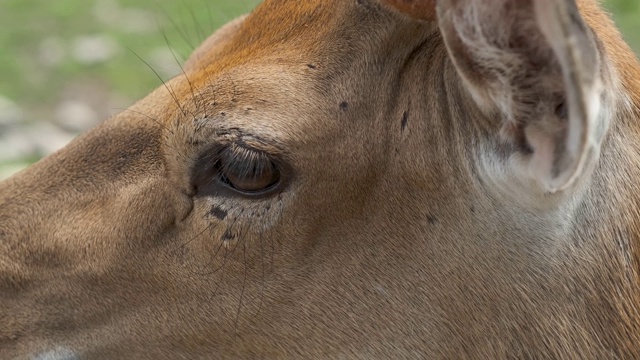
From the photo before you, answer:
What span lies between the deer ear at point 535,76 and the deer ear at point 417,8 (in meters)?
0.41

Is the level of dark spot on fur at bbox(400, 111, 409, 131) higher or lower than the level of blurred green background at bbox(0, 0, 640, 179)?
lower

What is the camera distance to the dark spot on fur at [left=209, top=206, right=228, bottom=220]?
130 inches

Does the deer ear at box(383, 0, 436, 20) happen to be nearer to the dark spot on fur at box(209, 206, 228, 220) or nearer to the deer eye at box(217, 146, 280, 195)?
the deer eye at box(217, 146, 280, 195)

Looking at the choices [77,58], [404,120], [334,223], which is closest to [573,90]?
[404,120]

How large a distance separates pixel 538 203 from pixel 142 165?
51.5 inches

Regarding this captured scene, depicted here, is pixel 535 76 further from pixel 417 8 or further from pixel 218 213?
pixel 218 213

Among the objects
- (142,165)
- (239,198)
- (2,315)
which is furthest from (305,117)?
(2,315)

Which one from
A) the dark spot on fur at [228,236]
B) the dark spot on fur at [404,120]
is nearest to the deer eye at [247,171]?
the dark spot on fur at [228,236]

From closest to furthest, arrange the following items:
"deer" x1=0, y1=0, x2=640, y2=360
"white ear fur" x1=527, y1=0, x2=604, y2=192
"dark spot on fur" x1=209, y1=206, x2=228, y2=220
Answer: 1. "white ear fur" x1=527, y1=0, x2=604, y2=192
2. "deer" x1=0, y1=0, x2=640, y2=360
3. "dark spot on fur" x1=209, y1=206, x2=228, y2=220

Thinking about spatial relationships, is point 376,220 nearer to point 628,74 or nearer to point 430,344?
point 430,344

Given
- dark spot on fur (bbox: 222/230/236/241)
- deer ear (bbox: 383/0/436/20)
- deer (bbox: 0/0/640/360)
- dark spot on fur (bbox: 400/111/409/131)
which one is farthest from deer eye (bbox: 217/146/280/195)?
deer ear (bbox: 383/0/436/20)

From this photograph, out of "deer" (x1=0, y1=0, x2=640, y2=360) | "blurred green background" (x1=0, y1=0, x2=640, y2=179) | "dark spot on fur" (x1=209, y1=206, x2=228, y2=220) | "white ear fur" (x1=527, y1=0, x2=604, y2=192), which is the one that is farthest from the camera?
"blurred green background" (x1=0, y1=0, x2=640, y2=179)

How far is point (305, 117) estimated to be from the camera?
322cm

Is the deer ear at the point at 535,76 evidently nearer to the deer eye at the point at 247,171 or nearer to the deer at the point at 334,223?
the deer at the point at 334,223
